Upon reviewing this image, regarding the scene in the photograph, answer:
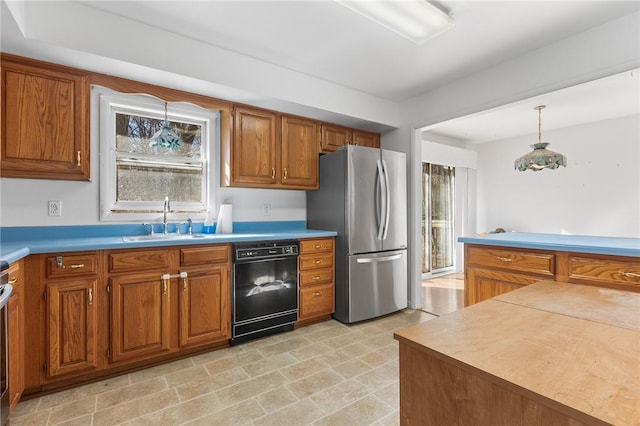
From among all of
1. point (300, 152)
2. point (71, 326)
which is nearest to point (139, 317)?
point (71, 326)

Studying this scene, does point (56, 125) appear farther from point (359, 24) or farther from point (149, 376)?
point (359, 24)

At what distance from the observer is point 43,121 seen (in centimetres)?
211

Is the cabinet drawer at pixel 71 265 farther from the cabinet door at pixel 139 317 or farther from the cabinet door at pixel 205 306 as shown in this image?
the cabinet door at pixel 205 306

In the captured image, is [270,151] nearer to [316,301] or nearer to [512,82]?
[316,301]

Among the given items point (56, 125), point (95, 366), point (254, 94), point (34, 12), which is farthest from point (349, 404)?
point (34, 12)

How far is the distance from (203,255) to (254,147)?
119cm

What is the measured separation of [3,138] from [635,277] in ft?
13.4

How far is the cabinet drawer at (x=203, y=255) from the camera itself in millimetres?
2371

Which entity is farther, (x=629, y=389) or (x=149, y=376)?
(x=149, y=376)

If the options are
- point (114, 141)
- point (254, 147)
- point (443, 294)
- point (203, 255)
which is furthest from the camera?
point (443, 294)

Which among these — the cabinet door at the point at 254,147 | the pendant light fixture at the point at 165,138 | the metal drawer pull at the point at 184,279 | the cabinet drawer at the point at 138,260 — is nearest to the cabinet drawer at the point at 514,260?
the cabinet door at the point at 254,147

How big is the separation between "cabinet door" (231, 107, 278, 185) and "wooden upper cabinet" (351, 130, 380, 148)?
3.68ft

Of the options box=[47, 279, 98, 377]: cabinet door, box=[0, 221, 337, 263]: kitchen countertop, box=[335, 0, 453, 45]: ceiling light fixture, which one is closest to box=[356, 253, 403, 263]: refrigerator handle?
box=[0, 221, 337, 263]: kitchen countertop

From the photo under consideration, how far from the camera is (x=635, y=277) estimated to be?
1877 millimetres
